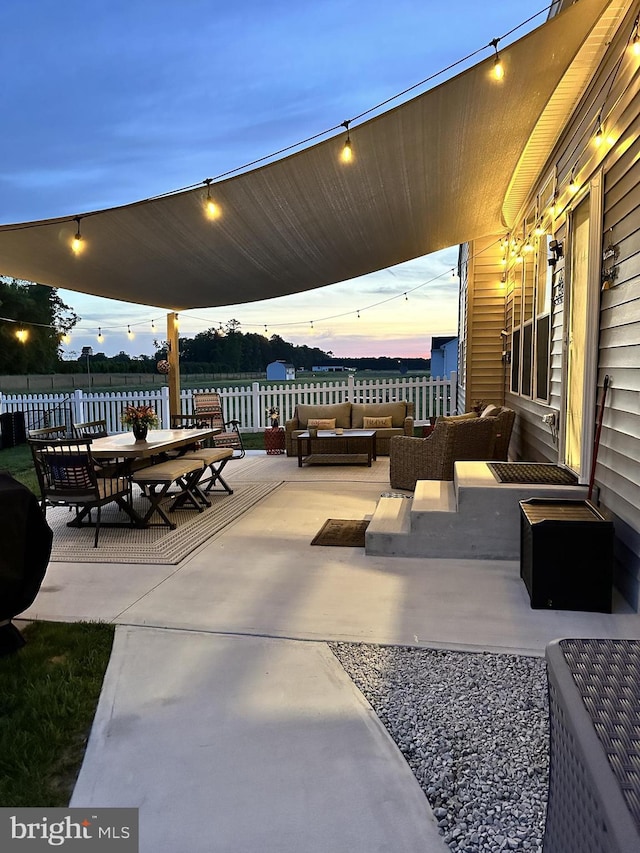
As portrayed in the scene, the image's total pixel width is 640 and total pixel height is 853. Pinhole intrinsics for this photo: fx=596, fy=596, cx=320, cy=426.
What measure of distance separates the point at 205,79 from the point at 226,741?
11.0 m

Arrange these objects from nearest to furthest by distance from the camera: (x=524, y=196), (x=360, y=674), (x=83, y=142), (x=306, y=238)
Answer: (x=360, y=674)
(x=306, y=238)
(x=524, y=196)
(x=83, y=142)

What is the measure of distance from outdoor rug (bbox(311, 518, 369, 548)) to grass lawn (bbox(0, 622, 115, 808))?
1823 mm

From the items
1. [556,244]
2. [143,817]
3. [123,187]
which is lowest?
[143,817]

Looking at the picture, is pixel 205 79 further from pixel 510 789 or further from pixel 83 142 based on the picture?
pixel 510 789

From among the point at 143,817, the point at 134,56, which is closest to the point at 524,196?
the point at 143,817

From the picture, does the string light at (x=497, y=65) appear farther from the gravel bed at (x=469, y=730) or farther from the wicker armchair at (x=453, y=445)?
the gravel bed at (x=469, y=730)

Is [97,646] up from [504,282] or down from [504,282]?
down

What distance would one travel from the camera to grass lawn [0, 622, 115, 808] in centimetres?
182

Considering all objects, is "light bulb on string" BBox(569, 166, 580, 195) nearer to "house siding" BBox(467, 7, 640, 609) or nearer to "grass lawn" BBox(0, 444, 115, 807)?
"house siding" BBox(467, 7, 640, 609)

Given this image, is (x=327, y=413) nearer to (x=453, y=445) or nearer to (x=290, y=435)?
(x=290, y=435)

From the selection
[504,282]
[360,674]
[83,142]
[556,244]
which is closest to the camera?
→ [360,674]

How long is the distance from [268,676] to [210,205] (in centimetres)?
353

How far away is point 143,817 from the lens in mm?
1682

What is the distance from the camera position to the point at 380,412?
8906mm
